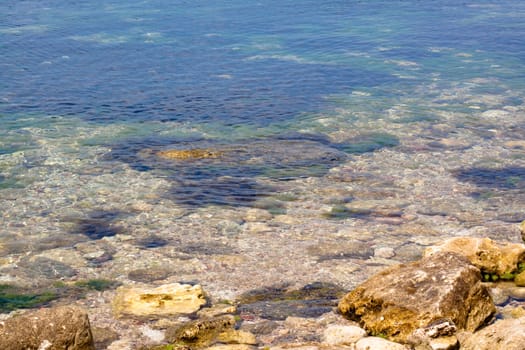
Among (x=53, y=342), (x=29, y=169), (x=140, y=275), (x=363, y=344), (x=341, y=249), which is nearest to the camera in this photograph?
(x=53, y=342)

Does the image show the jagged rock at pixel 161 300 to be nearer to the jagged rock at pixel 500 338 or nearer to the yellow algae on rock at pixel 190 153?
the jagged rock at pixel 500 338

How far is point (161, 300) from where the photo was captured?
11.5m

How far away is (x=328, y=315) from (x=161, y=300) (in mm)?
2778

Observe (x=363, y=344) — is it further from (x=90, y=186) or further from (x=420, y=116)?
(x=420, y=116)

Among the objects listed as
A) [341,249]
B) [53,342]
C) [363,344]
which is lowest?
[341,249]

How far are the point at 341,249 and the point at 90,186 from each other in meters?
7.66

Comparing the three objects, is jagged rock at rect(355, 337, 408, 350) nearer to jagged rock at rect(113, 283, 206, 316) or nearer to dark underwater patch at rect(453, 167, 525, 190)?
jagged rock at rect(113, 283, 206, 316)

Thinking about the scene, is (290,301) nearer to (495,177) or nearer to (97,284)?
(97,284)

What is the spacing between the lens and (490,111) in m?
26.2

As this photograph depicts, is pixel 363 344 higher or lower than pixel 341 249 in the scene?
higher

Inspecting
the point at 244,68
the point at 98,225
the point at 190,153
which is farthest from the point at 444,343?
the point at 244,68

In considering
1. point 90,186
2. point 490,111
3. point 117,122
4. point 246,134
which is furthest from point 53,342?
point 490,111

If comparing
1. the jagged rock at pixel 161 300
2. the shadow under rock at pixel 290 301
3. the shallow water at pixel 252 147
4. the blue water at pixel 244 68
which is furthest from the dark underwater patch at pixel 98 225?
the shadow under rock at pixel 290 301

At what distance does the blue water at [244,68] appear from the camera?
77.0ft
